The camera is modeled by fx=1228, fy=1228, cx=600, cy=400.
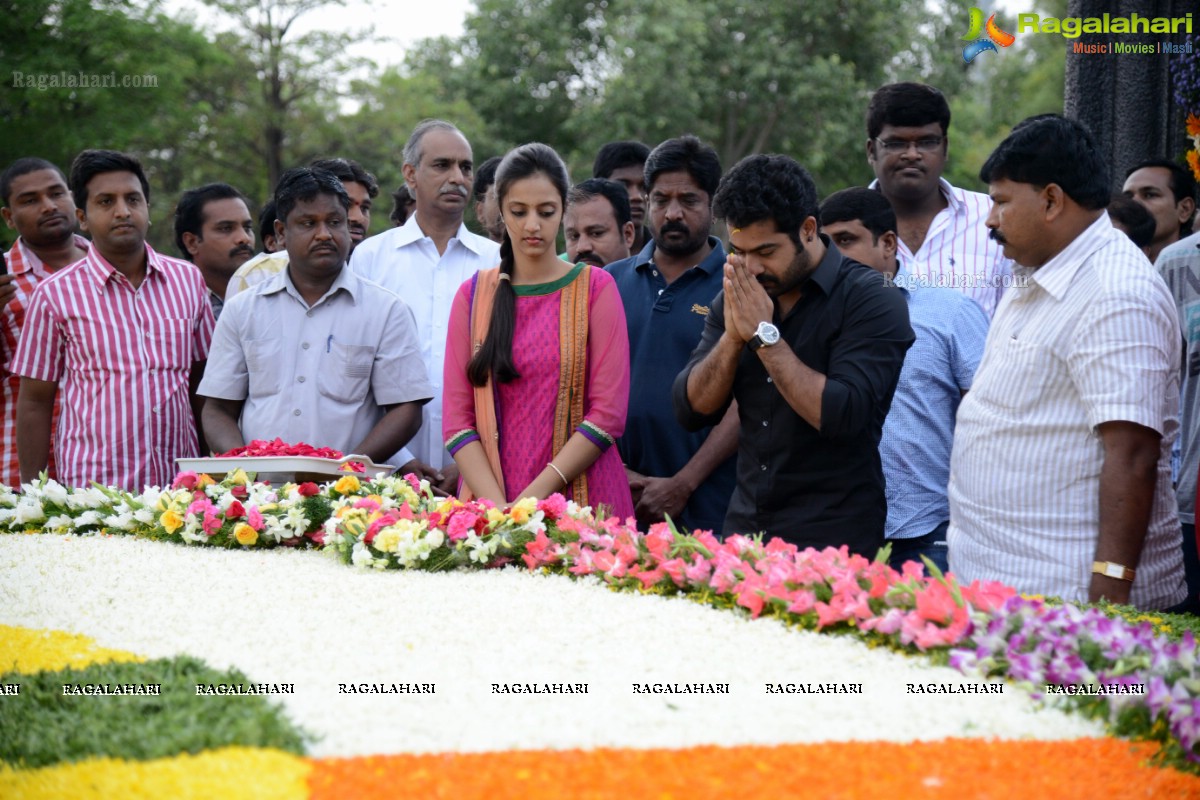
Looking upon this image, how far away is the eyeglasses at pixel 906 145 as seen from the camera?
5.53 metres

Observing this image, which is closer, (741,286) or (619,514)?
(741,286)

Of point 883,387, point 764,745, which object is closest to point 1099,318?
point 883,387

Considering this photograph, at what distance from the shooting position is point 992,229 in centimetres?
385

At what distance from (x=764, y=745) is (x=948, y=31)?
26.5 m

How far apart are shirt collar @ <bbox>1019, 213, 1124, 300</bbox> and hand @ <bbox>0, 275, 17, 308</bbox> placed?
193 inches

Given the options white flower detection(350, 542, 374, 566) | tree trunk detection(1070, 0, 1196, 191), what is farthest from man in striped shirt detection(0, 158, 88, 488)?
tree trunk detection(1070, 0, 1196, 191)

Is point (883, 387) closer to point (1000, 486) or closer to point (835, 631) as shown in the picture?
point (1000, 486)

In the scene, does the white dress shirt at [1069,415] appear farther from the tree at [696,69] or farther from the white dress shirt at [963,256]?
the tree at [696,69]

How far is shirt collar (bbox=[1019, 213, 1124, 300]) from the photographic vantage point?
3.64m

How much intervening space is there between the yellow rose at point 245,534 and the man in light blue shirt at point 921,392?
2.44 meters

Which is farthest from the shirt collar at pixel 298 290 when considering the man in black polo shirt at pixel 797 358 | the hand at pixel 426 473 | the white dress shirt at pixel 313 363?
the man in black polo shirt at pixel 797 358

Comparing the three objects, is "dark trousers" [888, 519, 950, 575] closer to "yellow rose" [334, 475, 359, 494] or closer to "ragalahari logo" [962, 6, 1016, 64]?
"yellow rose" [334, 475, 359, 494]

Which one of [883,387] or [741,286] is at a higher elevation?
[741,286]

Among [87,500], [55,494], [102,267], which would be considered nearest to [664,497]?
[87,500]
